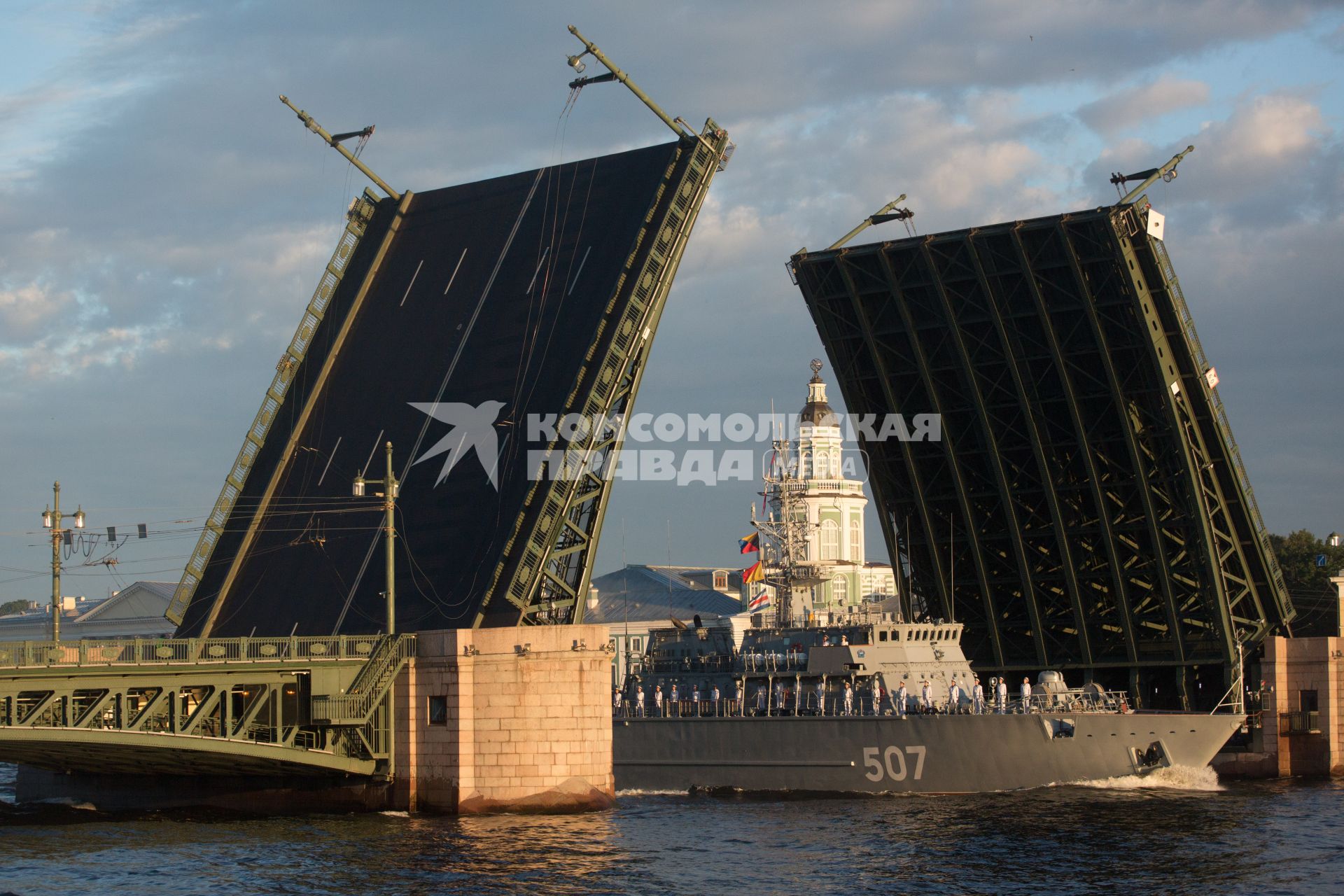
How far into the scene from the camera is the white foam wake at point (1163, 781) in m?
31.3

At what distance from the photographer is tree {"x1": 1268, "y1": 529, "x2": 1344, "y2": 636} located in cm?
3691

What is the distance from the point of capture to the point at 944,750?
Answer: 31406 millimetres

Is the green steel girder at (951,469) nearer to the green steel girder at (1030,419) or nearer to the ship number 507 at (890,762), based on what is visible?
the green steel girder at (1030,419)

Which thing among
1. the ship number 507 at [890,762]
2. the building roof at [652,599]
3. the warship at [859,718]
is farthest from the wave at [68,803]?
the building roof at [652,599]

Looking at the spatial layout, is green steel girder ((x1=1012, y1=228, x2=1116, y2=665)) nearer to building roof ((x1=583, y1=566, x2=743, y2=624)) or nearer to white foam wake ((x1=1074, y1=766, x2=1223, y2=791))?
white foam wake ((x1=1074, y1=766, x2=1223, y2=791))

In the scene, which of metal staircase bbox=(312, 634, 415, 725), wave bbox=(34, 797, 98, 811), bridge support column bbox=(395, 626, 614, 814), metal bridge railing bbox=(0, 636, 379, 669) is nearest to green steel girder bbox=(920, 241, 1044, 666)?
bridge support column bbox=(395, 626, 614, 814)

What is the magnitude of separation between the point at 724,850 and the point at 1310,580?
35732mm

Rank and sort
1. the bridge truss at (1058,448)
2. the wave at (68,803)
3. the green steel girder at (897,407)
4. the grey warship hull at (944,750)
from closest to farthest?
the wave at (68,803) → the grey warship hull at (944,750) → the bridge truss at (1058,448) → the green steel girder at (897,407)

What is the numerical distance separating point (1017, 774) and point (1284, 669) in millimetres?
7853

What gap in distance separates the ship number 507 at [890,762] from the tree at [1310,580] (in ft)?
29.5

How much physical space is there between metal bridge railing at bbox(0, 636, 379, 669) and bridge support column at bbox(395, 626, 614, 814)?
4.14ft

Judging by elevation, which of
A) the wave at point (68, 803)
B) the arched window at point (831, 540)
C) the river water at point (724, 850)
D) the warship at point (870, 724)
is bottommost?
the river water at point (724, 850)

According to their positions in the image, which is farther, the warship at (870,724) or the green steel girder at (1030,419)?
the green steel girder at (1030,419)

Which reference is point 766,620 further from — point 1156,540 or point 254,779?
point 254,779
